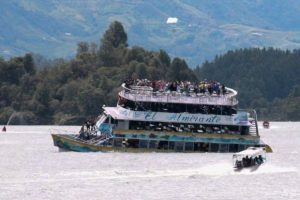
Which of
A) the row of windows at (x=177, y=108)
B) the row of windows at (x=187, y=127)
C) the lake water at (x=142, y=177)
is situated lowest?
the lake water at (x=142, y=177)

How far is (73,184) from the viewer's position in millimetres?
79625

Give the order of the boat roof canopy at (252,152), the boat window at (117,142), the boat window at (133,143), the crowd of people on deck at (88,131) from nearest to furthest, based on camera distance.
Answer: the boat roof canopy at (252,152)
the boat window at (117,142)
the boat window at (133,143)
the crowd of people on deck at (88,131)

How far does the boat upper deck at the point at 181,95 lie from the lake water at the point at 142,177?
185 inches

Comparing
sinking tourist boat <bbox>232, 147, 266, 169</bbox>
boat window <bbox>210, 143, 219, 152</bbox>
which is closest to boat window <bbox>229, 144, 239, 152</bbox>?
boat window <bbox>210, 143, 219, 152</bbox>

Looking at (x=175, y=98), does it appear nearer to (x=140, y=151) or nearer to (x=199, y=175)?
(x=140, y=151)

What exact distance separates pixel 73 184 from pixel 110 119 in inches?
987

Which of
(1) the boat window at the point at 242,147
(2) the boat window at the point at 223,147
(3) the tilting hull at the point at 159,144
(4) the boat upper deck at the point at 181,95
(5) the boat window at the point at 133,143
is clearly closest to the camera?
(3) the tilting hull at the point at 159,144

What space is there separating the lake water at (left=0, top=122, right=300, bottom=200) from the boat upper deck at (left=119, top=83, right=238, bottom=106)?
470 cm

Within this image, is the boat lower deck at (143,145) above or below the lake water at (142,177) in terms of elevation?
above

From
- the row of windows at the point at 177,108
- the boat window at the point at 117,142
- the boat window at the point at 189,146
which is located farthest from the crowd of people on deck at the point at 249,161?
the boat window at the point at 117,142

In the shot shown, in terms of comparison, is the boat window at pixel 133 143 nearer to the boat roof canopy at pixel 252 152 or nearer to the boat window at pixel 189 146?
the boat window at pixel 189 146

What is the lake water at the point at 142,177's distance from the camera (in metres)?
74.9

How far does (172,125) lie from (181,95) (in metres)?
2.83

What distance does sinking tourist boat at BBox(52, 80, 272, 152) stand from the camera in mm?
103125
